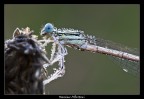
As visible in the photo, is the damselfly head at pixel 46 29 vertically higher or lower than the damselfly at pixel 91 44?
higher

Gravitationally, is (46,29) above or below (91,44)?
above

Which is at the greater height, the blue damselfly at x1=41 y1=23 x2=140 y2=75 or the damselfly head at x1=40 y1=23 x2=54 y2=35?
the damselfly head at x1=40 y1=23 x2=54 y2=35

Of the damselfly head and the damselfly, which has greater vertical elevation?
the damselfly head

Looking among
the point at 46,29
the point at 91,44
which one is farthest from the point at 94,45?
the point at 46,29

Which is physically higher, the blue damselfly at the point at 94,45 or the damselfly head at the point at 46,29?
the damselfly head at the point at 46,29

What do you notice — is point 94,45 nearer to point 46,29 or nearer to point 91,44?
A: point 91,44

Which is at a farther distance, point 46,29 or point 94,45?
point 94,45

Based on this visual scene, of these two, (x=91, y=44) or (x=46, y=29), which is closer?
(x=46, y=29)

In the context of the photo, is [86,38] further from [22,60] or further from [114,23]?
[114,23]
